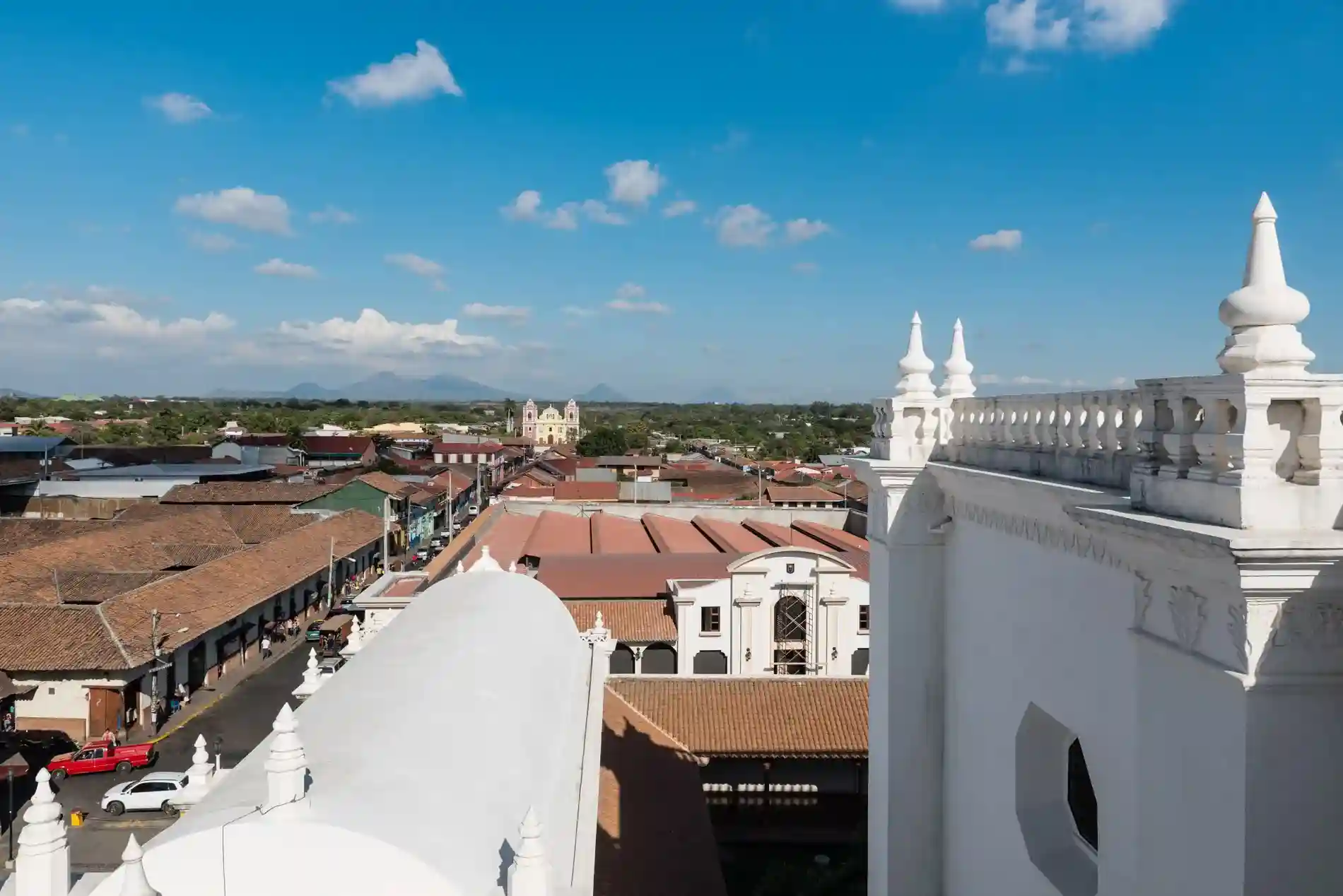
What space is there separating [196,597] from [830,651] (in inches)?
768

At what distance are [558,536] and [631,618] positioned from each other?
40.3ft

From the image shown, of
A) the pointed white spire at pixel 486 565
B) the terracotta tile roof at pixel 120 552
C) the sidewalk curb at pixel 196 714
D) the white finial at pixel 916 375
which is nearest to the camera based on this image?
the white finial at pixel 916 375

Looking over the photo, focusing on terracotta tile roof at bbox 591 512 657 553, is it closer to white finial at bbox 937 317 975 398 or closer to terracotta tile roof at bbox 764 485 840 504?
terracotta tile roof at bbox 764 485 840 504

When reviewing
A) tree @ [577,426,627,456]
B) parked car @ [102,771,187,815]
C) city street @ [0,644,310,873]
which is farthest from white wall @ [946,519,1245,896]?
tree @ [577,426,627,456]

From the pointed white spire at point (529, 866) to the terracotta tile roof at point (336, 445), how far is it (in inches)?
3632

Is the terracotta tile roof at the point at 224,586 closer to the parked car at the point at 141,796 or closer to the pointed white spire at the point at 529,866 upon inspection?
the parked car at the point at 141,796

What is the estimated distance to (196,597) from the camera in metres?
27.4

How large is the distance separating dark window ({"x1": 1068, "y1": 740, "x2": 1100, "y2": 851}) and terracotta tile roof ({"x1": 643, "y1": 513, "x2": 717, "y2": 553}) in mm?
22250

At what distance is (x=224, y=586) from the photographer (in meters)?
29.2

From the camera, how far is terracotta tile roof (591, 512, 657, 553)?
104 feet

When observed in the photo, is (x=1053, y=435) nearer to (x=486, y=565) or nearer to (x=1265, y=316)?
(x=1265, y=316)

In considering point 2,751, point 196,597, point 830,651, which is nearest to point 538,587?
point 830,651

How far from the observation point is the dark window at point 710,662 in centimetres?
2239

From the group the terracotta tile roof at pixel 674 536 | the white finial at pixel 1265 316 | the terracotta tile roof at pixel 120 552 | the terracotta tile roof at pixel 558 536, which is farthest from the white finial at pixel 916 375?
the terracotta tile roof at pixel 120 552
